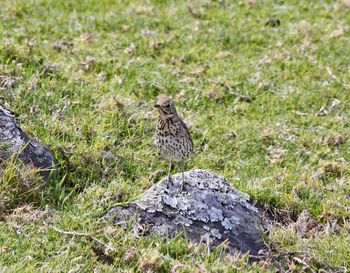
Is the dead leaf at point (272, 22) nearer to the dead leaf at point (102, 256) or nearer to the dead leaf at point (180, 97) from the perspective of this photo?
the dead leaf at point (180, 97)

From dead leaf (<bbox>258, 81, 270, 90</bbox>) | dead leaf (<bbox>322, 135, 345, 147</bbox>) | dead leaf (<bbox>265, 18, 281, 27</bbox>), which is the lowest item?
dead leaf (<bbox>322, 135, 345, 147</bbox>)

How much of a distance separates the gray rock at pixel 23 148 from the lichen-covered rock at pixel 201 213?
1.03 meters

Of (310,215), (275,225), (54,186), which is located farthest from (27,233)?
(310,215)

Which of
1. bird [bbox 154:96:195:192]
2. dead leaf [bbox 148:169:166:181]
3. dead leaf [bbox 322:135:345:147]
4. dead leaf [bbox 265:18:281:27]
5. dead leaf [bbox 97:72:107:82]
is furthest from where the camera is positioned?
dead leaf [bbox 265:18:281:27]

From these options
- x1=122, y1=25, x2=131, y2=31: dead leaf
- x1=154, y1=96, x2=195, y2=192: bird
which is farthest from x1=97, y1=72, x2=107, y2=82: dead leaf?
x1=154, y1=96, x2=195, y2=192: bird

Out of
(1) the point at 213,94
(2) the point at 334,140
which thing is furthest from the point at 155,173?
(2) the point at 334,140

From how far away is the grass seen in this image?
509 centimetres

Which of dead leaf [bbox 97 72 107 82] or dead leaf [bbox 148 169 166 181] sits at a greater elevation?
dead leaf [bbox 97 72 107 82]

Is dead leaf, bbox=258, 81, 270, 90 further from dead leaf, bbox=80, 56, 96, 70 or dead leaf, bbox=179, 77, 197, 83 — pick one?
dead leaf, bbox=80, 56, 96, 70

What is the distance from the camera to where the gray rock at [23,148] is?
18.6ft

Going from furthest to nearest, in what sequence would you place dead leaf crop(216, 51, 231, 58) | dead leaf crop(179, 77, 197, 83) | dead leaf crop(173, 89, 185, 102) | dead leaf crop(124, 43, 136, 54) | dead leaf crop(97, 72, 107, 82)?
dead leaf crop(216, 51, 231, 58), dead leaf crop(124, 43, 136, 54), dead leaf crop(179, 77, 197, 83), dead leaf crop(173, 89, 185, 102), dead leaf crop(97, 72, 107, 82)

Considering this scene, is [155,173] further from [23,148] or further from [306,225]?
[306,225]

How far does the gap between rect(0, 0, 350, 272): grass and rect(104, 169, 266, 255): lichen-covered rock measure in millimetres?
214

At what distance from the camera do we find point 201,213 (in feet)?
18.5
